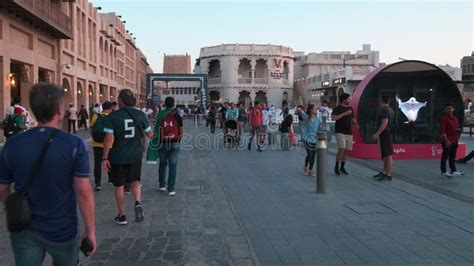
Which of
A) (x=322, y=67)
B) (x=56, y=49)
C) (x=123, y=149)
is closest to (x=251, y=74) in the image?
(x=322, y=67)

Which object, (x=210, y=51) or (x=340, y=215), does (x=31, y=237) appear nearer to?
(x=340, y=215)

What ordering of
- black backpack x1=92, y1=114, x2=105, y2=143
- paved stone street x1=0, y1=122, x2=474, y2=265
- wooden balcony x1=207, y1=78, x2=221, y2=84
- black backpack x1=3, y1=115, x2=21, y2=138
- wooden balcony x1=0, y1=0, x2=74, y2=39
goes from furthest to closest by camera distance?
wooden balcony x1=207, y1=78, x2=221, y2=84, wooden balcony x1=0, y1=0, x2=74, y2=39, black backpack x1=3, y1=115, x2=21, y2=138, black backpack x1=92, y1=114, x2=105, y2=143, paved stone street x1=0, y1=122, x2=474, y2=265

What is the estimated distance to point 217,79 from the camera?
2539 inches

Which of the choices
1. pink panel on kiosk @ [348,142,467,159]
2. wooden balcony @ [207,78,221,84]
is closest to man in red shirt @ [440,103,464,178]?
pink panel on kiosk @ [348,142,467,159]

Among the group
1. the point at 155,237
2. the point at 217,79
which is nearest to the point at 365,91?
the point at 155,237

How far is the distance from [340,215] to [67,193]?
464 cm

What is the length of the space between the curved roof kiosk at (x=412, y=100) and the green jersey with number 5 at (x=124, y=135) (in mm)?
8965

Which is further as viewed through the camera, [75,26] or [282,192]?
[75,26]

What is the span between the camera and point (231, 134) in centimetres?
1733

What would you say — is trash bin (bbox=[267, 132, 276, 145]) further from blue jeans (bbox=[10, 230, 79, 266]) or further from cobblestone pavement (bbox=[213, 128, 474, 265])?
blue jeans (bbox=[10, 230, 79, 266])

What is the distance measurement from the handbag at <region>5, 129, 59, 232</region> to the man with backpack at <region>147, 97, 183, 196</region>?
5354 millimetres

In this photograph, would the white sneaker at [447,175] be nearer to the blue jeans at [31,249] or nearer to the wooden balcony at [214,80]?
the blue jeans at [31,249]

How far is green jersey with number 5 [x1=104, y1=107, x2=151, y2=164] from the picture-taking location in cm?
601

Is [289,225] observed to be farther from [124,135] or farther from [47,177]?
[47,177]
